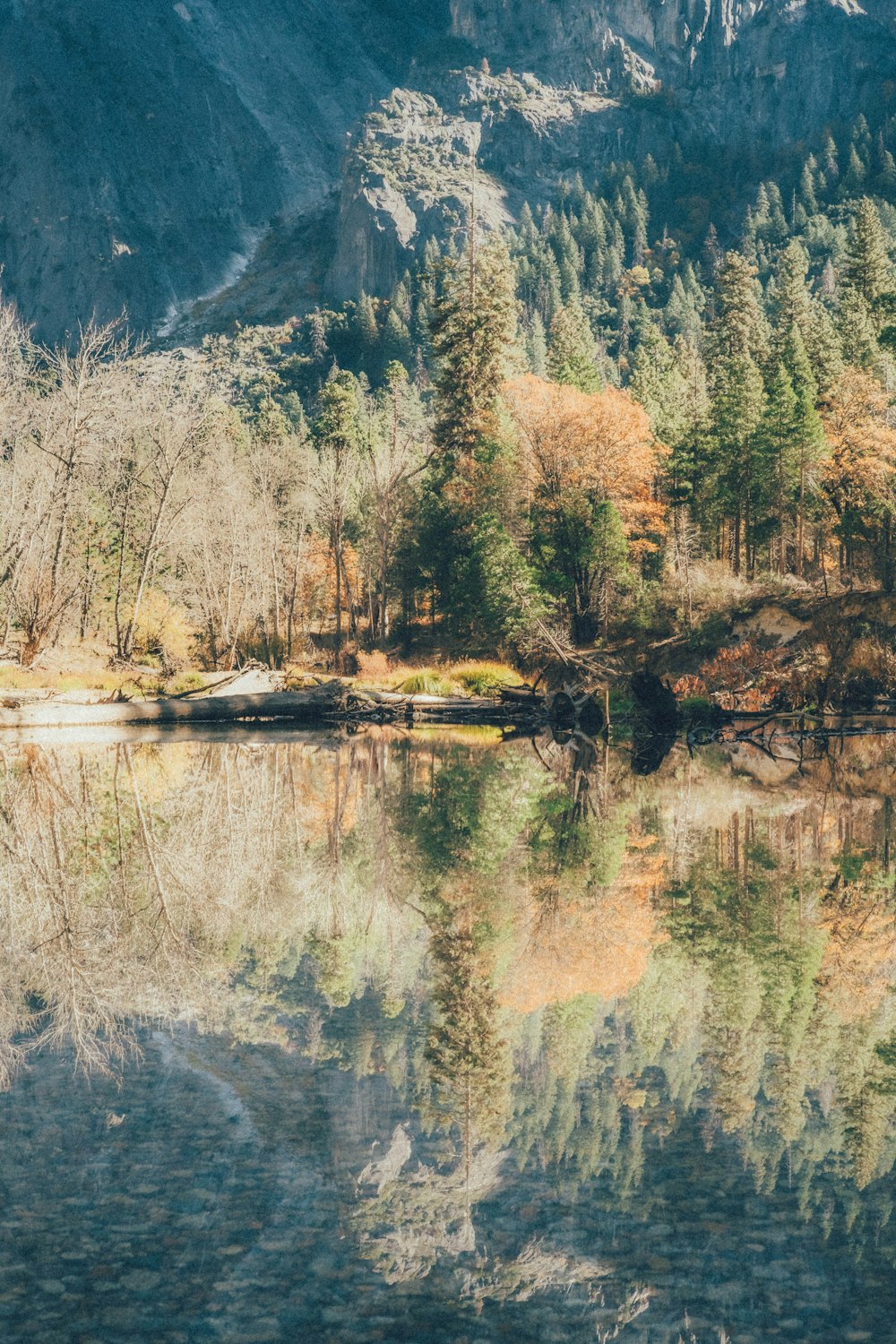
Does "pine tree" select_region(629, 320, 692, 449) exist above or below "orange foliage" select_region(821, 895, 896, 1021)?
above

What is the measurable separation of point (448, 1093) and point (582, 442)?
40.9 metres

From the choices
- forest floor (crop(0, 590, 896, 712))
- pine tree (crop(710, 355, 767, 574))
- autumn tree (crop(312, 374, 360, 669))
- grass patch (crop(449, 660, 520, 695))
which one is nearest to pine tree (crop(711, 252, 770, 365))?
autumn tree (crop(312, 374, 360, 669))

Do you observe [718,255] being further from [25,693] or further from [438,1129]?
[438,1129]

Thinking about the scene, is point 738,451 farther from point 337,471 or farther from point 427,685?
point 337,471

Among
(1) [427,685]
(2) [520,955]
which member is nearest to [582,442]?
(1) [427,685]

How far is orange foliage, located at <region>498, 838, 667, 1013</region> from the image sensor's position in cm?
775

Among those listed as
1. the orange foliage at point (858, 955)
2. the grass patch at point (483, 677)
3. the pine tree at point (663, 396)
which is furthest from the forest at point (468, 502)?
the orange foliage at point (858, 955)

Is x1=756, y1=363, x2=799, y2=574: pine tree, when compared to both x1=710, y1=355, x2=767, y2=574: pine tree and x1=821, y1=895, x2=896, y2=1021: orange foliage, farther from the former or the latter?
x1=821, y1=895, x2=896, y2=1021: orange foliage

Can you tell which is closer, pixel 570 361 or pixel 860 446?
pixel 860 446

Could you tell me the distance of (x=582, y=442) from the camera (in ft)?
148

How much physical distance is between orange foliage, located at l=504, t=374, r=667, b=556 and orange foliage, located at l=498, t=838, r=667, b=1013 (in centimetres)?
3566

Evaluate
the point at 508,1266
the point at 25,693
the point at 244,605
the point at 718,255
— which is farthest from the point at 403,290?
the point at 508,1266

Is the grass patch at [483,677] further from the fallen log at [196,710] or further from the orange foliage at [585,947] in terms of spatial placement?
the orange foliage at [585,947]

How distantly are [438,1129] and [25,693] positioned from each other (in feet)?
100
